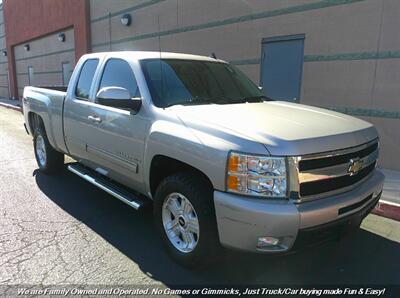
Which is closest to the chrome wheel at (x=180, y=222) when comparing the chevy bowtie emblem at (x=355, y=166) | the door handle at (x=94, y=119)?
the chevy bowtie emblem at (x=355, y=166)

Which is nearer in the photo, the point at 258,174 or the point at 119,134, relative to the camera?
the point at 258,174

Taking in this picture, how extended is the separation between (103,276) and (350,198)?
2.18 m

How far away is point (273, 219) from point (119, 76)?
2.54 m

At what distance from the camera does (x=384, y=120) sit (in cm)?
662

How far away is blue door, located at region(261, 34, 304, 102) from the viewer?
7.83 metres

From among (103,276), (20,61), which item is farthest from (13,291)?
(20,61)

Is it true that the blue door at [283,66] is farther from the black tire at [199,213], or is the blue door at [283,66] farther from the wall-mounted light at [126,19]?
the wall-mounted light at [126,19]

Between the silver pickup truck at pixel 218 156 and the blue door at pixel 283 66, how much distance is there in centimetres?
362

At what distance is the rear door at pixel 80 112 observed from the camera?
4.66m

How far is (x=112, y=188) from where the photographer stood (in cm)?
429

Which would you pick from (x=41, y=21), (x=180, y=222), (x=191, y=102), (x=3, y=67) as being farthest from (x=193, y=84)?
(x=3, y=67)

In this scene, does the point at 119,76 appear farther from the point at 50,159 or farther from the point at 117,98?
the point at 50,159

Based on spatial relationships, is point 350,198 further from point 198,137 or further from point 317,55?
point 317,55

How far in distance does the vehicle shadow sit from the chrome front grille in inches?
→ 26.0
